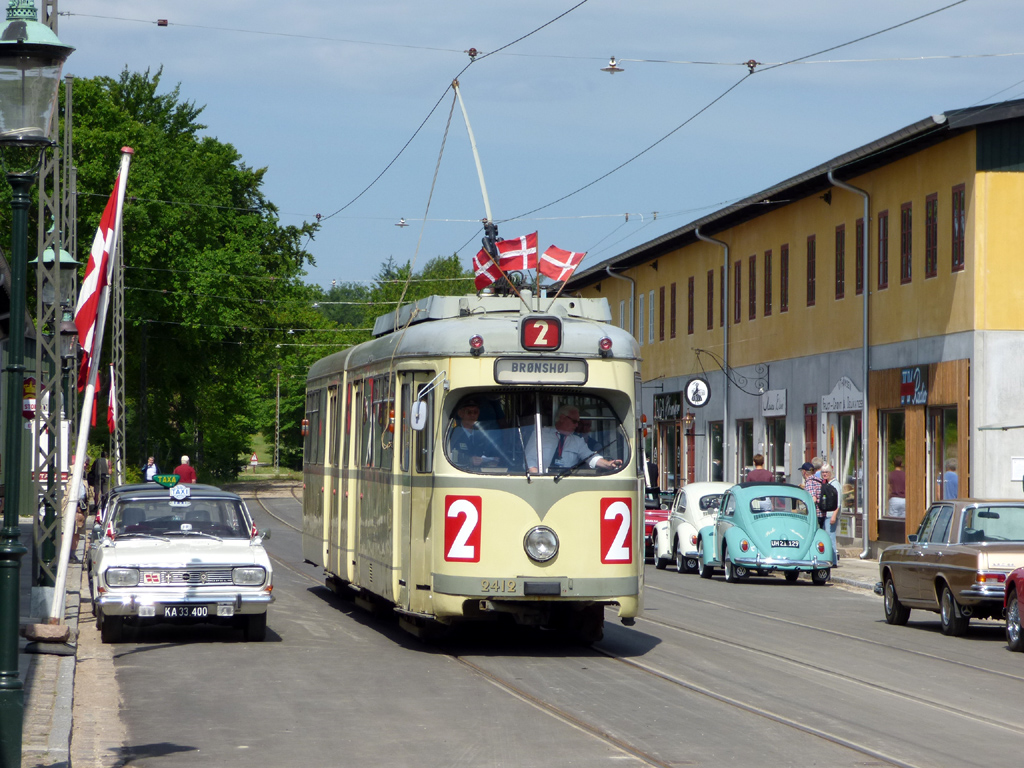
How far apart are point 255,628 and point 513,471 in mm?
3302

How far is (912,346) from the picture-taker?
1302 inches

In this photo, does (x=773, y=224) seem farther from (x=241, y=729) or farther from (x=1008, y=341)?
(x=241, y=729)

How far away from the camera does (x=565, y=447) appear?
15.0 metres

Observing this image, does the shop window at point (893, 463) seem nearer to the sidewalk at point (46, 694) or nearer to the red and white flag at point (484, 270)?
the red and white flag at point (484, 270)

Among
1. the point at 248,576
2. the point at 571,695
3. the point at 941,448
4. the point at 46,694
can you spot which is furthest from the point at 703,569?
the point at 46,694

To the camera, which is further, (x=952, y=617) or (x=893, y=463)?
(x=893, y=463)

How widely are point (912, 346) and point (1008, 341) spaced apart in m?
3.13

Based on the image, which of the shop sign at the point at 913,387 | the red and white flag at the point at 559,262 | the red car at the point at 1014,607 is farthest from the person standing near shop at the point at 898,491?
the red car at the point at 1014,607

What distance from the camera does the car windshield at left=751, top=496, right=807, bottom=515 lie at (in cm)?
2662

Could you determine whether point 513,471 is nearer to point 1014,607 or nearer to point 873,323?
point 1014,607

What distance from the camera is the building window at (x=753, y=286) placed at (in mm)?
43750

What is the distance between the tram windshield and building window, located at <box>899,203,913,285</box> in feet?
65.8

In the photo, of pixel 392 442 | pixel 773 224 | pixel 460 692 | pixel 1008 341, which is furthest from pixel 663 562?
pixel 460 692

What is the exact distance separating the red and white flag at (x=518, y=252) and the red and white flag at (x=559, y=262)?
0.75 metres
